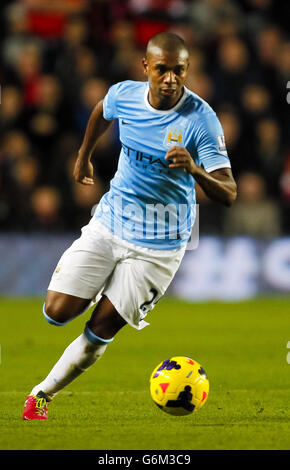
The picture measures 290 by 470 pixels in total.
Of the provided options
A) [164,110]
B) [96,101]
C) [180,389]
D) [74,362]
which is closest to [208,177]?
[164,110]

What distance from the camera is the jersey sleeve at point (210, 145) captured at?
5.68 m

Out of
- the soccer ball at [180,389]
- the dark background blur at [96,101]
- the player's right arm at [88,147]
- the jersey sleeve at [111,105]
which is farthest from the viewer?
the dark background blur at [96,101]

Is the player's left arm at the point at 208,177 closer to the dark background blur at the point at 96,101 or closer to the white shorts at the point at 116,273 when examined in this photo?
the white shorts at the point at 116,273

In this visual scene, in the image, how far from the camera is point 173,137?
19.4 feet

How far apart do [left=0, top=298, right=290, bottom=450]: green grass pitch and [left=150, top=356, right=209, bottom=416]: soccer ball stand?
0.09 metres

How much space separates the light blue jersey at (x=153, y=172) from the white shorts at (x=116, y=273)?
79 mm

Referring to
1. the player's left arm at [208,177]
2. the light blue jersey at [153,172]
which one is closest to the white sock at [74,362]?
the light blue jersey at [153,172]

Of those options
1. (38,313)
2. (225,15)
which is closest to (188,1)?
(225,15)

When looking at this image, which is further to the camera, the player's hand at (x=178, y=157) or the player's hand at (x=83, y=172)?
the player's hand at (x=83, y=172)

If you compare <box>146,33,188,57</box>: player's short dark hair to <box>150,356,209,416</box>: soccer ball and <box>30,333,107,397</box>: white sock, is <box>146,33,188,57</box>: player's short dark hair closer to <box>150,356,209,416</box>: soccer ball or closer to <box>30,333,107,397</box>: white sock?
<box>30,333,107,397</box>: white sock

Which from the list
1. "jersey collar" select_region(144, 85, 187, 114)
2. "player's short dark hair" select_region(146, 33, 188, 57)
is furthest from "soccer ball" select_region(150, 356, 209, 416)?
"player's short dark hair" select_region(146, 33, 188, 57)

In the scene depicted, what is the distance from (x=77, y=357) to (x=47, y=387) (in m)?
0.29

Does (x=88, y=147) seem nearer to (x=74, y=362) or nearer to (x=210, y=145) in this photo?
(x=210, y=145)

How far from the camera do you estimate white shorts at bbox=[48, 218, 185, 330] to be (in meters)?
5.94
